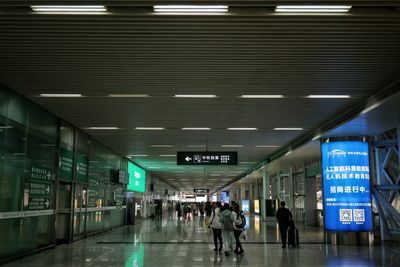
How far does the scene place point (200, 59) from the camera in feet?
26.1

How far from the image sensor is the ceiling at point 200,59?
246 inches

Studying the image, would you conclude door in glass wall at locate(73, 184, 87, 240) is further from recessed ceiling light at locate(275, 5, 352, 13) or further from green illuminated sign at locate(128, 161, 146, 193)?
recessed ceiling light at locate(275, 5, 352, 13)

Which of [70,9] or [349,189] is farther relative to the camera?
[349,189]

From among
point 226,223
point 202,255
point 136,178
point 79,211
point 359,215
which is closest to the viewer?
point 202,255

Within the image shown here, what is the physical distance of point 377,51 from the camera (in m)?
7.51

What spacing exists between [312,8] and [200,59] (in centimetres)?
258

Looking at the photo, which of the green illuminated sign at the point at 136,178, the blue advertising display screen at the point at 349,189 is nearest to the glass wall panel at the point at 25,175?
the blue advertising display screen at the point at 349,189

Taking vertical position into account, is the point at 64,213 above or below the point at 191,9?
below

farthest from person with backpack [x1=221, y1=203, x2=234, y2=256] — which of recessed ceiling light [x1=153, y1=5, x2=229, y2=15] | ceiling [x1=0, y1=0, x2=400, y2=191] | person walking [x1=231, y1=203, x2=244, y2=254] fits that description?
recessed ceiling light [x1=153, y1=5, x2=229, y2=15]

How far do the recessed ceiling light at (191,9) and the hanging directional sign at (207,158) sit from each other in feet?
36.8

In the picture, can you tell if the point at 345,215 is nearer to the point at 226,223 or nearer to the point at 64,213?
the point at 226,223

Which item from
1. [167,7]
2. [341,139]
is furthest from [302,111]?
[167,7]

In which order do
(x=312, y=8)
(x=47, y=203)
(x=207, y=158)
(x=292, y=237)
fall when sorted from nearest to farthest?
(x=312, y=8) → (x=47, y=203) → (x=292, y=237) → (x=207, y=158)

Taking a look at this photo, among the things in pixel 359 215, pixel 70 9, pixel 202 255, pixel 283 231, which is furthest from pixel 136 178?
pixel 70 9
